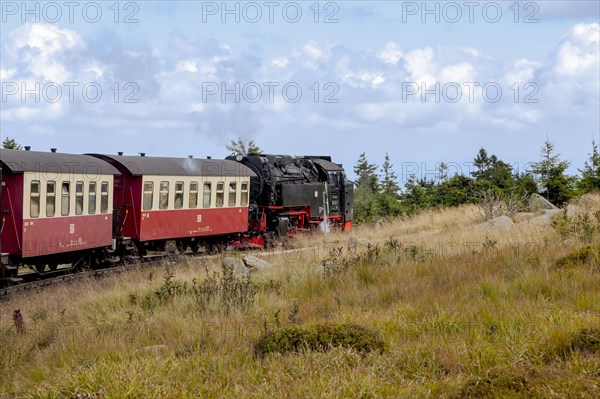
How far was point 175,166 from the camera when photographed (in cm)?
2428

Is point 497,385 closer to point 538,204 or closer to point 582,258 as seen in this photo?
point 582,258

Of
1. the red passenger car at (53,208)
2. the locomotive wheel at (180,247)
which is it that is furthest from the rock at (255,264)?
the locomotive wheel at (180,247)

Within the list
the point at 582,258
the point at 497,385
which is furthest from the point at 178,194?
the point at 497,385

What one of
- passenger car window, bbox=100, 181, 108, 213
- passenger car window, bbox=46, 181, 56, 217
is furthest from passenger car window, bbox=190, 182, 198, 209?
passenger car window, bbox=46, 181, 56, 217

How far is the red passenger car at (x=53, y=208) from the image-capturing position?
17.3m

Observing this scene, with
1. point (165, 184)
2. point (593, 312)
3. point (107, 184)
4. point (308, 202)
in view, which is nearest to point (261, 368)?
point (593, 312)

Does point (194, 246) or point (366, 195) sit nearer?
point (194, 246)

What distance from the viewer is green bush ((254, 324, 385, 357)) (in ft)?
25.8

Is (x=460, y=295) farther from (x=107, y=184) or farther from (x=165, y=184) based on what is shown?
(x=165, y=184)

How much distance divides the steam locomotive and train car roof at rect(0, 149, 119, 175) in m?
0.03

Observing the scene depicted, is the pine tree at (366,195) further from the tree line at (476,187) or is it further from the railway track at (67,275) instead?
the railway track at (67,275)

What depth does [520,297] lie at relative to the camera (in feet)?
33.4

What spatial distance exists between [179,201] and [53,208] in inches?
234

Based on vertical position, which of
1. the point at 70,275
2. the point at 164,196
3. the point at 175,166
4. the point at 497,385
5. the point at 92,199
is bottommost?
the point at 70,275
